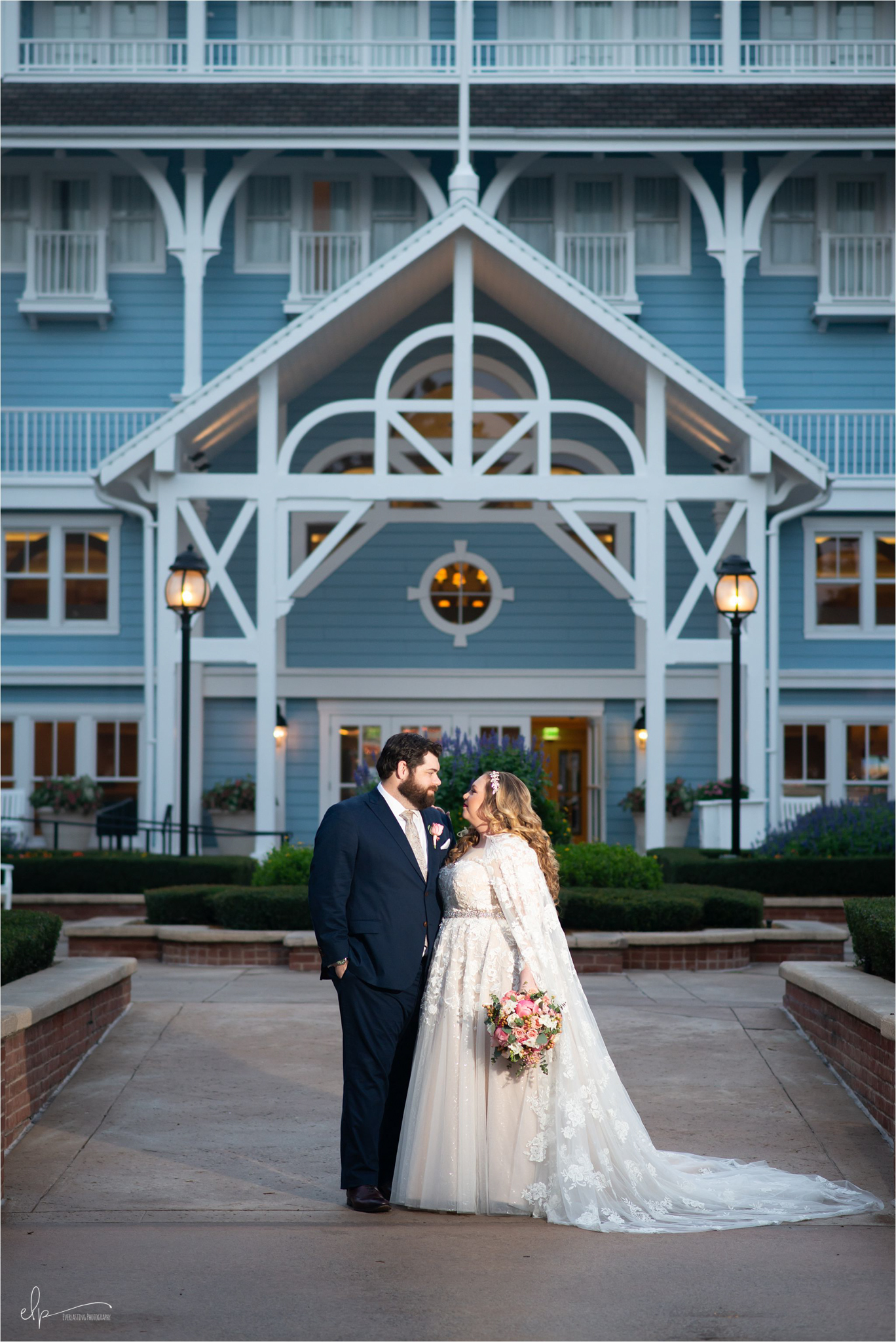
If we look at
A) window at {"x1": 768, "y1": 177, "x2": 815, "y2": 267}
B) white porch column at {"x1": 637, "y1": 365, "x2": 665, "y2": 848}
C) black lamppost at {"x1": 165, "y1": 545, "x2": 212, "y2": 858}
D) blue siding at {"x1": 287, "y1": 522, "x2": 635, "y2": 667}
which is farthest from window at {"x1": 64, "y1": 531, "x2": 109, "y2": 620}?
window at {"x1": 768, "y1": 177, "x2": 815, "y2": 267}

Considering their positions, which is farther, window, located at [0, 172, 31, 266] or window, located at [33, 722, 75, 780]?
window, located at [0, 172, 31, 266]

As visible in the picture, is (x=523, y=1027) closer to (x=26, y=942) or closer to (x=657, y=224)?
(x=26, y=942)

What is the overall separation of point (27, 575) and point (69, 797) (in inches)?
125

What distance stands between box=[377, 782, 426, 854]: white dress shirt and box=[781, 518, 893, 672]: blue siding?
1505 centimetres

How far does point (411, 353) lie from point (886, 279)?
6810mm

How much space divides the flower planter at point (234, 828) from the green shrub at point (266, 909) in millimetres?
6956

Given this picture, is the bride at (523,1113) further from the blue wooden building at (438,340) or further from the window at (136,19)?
the window at (136,19)

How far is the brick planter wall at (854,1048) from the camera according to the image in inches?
251

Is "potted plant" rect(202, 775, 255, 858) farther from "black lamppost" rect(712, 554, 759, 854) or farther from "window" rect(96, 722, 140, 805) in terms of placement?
"black lamppost" rect(712, 554, 759, 854)

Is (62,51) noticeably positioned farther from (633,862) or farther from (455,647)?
(633,862)

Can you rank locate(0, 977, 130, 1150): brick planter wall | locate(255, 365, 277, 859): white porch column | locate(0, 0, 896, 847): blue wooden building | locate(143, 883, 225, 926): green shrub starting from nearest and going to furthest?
locate(0, 977, 130, 1150): brick planter wall, locate(143, 883, 225, 926): green shrub, locate(255, 365, 277, 859): white porch column, locate(0, 0, 896, 847): blue wooden building

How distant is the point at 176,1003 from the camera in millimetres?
8852

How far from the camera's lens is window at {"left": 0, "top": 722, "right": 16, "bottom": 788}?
65.8 ft

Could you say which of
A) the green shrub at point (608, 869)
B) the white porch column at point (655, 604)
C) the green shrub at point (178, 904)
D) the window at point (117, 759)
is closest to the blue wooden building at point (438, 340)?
the window at point (117, 759)
